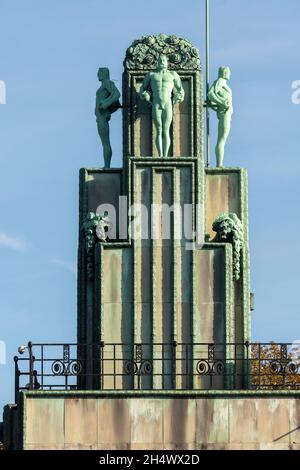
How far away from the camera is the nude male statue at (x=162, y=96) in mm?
84750

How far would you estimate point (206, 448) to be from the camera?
265ft

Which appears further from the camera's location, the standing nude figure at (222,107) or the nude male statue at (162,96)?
the standing nude figure at (222,107)

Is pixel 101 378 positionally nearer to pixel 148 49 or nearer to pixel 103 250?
pixel 103 250

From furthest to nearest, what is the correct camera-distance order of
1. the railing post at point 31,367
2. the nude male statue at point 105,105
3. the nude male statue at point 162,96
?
the nude male statue at point 105,105
the nude male statue at point 162,96
the railing post at point 31,367

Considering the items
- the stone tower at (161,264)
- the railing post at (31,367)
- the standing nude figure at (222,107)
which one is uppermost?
the standing nude figure at (222,107)

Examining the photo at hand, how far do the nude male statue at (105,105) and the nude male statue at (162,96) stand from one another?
1029mm

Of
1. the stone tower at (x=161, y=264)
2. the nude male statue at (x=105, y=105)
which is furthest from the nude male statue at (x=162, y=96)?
the nude male statue at (x=105, y=105)

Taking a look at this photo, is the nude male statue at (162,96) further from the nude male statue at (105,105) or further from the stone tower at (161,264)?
the nude male statue at (105,105)

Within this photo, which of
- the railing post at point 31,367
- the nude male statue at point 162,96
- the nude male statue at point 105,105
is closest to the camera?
the railing post at point 31,367

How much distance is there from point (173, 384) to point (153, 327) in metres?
1.76

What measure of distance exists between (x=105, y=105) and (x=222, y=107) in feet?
10.7

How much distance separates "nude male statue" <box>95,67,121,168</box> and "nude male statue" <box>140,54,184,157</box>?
1029mm

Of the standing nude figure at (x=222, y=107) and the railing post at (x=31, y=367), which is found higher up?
the standing nude figure at (x=222, y=107)

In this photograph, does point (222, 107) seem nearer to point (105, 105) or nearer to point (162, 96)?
point (162, 96)
